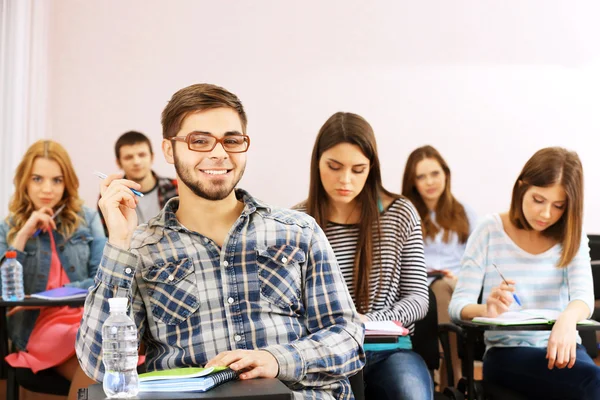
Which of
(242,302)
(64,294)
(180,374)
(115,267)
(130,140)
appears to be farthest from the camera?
(130,140)

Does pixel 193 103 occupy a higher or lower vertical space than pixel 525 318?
higher

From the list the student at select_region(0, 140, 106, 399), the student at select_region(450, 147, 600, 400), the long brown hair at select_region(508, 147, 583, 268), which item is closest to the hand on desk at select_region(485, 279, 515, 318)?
the student at select_region(450, 147, 600, 400)

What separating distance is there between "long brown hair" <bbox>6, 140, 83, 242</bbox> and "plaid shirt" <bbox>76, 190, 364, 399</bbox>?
171 centimetres

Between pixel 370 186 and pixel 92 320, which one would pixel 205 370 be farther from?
pixel 370 186

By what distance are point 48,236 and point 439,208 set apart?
2.52 m

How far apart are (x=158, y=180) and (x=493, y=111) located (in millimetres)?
2846

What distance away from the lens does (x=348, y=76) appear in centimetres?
589

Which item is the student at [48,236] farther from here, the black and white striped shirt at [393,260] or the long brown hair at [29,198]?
the black and white striped shirt at [393,260]

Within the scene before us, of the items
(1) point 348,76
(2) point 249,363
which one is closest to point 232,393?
(2) point 249,363

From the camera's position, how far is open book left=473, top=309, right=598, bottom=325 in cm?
243

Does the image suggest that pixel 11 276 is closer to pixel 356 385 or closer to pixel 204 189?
pixel 204 189

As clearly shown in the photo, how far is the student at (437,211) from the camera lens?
15.4ft

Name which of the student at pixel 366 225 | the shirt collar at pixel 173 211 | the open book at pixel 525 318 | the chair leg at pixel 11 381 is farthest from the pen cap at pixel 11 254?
the open book at pixel 525 318

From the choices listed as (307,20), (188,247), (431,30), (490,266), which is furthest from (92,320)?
(431,30)
